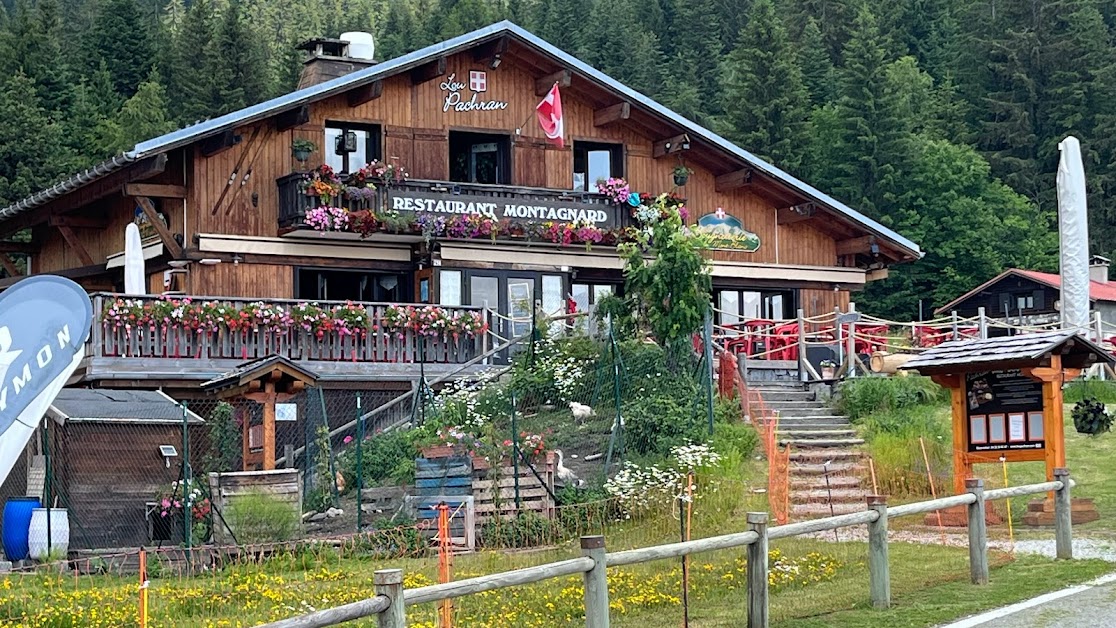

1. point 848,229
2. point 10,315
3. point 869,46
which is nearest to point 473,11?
point 869,46

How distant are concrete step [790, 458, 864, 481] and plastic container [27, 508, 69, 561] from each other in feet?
30.4

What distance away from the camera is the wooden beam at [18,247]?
1426 inches

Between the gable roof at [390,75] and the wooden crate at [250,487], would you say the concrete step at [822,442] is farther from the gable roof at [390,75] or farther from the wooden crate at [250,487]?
the gable roof at [390,75]

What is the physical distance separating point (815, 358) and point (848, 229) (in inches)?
246

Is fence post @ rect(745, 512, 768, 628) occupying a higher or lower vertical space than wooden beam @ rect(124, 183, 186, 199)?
lower

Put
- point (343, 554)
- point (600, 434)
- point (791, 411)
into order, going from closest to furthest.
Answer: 1. point (343, 554)
2. point (600, 434)
3. point (791, 411)

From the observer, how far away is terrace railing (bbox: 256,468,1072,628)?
30.1 ft

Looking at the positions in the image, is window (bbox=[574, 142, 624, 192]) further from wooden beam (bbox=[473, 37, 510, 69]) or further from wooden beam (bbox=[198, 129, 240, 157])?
wooden beam (bbox=[198, 129, 240, 157])

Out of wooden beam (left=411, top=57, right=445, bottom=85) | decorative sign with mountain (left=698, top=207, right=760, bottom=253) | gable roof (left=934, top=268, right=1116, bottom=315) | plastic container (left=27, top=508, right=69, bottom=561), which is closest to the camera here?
plastic container (left=27, top=508, right=69, bottom=561)

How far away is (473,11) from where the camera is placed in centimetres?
8650

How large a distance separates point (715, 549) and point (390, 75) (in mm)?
19706

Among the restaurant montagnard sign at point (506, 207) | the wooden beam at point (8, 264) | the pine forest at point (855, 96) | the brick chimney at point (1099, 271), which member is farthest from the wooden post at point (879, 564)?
the pine forest at point (855, 96)

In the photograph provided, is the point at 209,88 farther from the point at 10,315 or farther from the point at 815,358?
the point at 10,315

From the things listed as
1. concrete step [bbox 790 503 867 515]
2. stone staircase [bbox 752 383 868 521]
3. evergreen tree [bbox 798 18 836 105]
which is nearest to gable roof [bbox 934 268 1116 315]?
evergreen tree [bbox 798 18 836 105]
